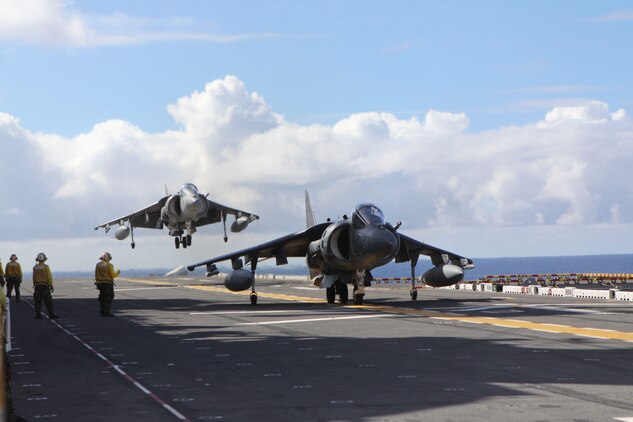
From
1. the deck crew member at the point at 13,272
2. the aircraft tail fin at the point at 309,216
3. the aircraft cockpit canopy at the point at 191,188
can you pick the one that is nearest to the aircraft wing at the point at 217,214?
the aircraft cockpit canopy at the point at 191,188

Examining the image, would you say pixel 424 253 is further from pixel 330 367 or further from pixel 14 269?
pixel 330 367

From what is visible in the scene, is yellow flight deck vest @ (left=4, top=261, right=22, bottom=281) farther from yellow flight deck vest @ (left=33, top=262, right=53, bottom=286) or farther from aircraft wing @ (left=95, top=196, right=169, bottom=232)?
aircraft wing @ (left=95, top=196, right=169, bottom=232)

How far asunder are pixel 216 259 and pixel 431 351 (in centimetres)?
2405

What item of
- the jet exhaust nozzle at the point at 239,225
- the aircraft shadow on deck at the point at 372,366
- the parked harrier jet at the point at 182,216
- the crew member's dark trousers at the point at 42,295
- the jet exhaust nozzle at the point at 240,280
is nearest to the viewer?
the aircraft shadow on deck at the point at 372,366

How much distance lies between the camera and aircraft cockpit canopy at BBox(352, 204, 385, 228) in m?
35.8

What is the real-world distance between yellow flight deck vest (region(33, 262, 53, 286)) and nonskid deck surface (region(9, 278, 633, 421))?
1.42 m

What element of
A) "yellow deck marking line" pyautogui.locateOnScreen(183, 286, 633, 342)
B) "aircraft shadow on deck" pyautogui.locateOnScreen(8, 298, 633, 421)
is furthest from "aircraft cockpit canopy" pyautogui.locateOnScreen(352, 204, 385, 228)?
"aircraft shadow on deck" pyautogui.locateOnScreen(8, 298, 633, 421)

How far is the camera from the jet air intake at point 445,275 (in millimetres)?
39156

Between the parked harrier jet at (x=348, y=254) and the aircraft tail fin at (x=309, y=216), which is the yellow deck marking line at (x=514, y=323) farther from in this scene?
the aircraft tail fin at (x=309, y=216)

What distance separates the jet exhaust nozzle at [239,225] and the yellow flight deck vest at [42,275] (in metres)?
37.1

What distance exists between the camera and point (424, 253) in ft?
140

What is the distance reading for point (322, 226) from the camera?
41094 mm

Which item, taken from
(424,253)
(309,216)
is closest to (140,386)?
(424,253)

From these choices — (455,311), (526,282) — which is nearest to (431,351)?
(455,311)
